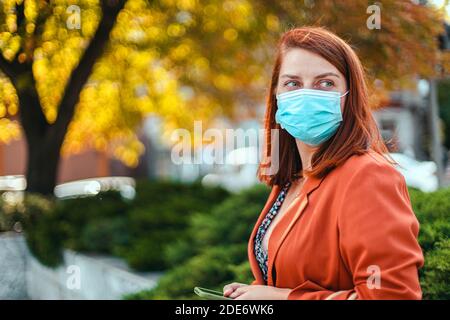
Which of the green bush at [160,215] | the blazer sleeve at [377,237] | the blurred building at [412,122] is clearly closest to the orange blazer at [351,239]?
the blazer sleeve at [377,237]

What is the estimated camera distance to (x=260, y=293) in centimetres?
183

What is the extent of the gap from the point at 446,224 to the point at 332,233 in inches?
59.1

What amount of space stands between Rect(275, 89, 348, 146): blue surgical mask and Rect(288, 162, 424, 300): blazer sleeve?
25cm

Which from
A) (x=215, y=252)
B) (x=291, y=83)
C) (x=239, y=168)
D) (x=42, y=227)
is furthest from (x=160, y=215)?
(x=239, y=168)

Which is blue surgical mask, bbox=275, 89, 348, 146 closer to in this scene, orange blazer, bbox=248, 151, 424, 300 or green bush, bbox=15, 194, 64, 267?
orange blazer, bbox=248, 151, 424, 300

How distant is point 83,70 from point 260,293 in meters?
5.95

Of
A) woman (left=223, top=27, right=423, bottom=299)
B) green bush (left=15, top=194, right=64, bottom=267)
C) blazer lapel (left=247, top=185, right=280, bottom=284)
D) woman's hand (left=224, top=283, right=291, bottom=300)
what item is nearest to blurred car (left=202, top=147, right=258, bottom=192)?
green bush (left=15, top=194, right=64, bottom=267)

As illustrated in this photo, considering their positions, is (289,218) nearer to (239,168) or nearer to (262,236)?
(262,236)

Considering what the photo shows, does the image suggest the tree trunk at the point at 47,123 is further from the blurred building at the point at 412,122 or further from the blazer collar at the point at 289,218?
the blurred building at the point at 412,122

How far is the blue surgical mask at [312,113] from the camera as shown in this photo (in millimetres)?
1887

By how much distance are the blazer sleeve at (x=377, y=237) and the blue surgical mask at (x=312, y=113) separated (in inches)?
9.7

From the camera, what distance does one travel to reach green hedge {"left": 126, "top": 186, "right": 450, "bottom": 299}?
111 inches
